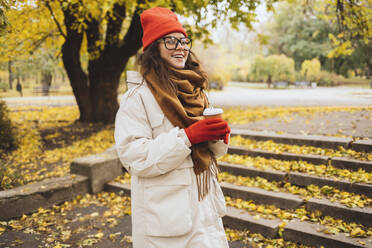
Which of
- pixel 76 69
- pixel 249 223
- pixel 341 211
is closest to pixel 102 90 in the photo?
pixel 76 69

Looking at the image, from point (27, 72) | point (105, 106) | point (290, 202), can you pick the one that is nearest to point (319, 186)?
point (290, 202)

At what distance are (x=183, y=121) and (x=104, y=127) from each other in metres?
7.95

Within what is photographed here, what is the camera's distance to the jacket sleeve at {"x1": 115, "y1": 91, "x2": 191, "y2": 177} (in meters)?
1.48

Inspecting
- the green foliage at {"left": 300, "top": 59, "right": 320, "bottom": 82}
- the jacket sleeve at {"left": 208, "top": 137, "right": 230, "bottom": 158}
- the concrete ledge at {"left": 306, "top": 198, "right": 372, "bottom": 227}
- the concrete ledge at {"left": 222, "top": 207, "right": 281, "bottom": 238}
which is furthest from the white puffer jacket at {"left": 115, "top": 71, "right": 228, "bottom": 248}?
the green foliage at {"left": 300, "top": 59, "right": 320, "bottom": 82}

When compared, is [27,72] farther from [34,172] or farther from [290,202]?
[290,202]

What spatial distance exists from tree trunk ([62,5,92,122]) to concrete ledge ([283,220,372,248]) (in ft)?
26.6

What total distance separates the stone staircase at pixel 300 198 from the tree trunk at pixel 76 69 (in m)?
5.49

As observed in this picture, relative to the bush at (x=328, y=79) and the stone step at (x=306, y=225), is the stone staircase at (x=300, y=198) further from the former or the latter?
the bush at (x=328, y=79)

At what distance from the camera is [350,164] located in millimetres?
4125

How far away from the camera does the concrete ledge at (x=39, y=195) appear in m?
3.83

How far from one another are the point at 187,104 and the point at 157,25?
0.53 meters

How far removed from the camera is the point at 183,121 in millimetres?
1656

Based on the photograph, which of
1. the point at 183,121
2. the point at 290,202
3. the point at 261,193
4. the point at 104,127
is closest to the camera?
the point at 183,121

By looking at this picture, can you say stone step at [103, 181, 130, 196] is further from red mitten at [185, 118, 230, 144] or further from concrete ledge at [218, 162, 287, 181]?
red mitten at [185, 118, 230, 144]
